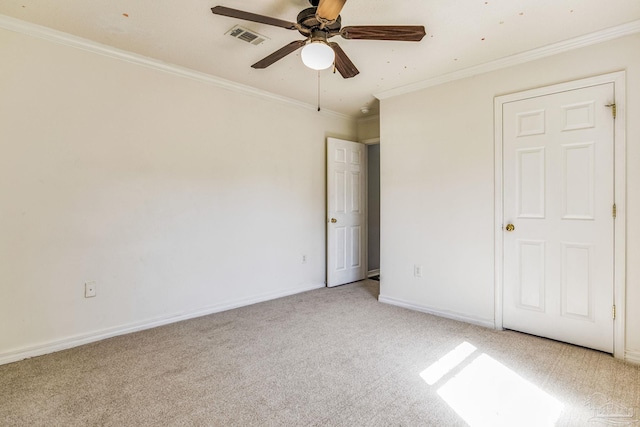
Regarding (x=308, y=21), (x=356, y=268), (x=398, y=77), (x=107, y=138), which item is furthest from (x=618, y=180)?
(x=107, y=138)

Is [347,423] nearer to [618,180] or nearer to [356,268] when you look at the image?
[618,180]

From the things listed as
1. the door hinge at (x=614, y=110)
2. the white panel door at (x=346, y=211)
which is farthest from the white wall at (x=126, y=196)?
the door hinge at (x=614, y=110)

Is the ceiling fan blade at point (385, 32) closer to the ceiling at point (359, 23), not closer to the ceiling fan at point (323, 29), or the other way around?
the ceiling fan at point (323, 29)

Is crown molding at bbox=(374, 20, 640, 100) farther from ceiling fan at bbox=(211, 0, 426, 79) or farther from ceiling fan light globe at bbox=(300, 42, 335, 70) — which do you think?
ceiling fan light globe at bbox=(300, 42, 335, 70)

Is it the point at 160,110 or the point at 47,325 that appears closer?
the point at 47,325

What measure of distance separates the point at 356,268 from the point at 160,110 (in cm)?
326

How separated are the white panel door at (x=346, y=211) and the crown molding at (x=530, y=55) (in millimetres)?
1190

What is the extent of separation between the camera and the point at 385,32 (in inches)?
75.6

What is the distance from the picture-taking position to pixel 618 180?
2.39 metres

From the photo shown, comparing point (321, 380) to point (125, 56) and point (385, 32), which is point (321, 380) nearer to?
point (385, 32)

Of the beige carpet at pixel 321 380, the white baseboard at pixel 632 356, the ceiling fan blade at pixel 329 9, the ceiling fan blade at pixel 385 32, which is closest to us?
the ceiling fan blade at pixel 329 9

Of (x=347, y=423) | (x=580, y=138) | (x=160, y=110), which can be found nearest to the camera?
(x=347, y=423)

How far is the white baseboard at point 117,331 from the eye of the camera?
7.72 ft

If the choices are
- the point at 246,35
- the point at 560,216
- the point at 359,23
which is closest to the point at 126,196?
the point at 246,35
